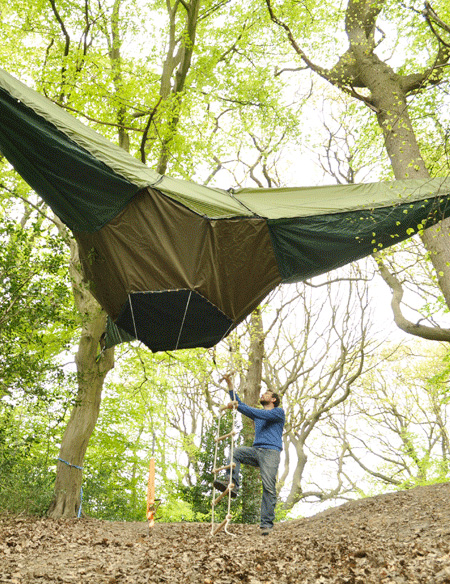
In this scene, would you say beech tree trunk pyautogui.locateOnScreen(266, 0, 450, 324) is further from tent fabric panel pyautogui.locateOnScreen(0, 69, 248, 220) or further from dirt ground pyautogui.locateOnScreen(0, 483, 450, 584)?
dirt ground pyautogui.locateOnScreen(0, 483, 450, 584)

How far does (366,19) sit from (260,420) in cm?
663

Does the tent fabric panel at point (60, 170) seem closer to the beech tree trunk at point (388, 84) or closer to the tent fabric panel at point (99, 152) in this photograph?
the tent fabric panel at point (99, 152)

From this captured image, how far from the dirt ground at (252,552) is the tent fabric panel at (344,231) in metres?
2.51

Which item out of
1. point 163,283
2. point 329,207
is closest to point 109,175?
point 163,283

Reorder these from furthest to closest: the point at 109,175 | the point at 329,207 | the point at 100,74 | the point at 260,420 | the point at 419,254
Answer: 1. the point at 419,254
2. the point at 100,74
3. the point at 260,420
4. the point at 329,207
5. the point at 109,175

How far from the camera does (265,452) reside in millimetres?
4879

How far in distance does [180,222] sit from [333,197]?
1638 mm

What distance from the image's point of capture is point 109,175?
4023mm

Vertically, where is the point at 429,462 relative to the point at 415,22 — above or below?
below

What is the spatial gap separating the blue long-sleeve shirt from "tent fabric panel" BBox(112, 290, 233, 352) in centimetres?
75

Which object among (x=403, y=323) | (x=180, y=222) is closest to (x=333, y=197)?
(x=180, y=222)

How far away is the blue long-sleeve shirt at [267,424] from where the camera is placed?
4.86 m

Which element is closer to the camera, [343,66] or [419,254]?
[343,66]

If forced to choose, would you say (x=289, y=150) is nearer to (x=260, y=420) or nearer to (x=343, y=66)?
(x=343, y=66)
